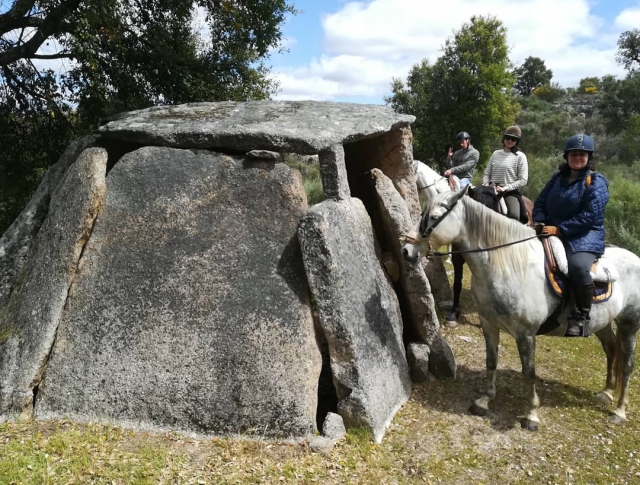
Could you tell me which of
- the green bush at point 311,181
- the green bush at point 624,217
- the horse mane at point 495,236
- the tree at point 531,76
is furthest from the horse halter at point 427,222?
the tree at point 531,76

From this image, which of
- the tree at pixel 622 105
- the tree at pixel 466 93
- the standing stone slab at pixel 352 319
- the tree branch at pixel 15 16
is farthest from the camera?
the tree at pixel 622 105

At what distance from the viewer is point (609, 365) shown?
20.8 ft

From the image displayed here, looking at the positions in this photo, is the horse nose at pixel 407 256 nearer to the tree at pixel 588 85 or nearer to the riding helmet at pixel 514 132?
the riding helmet at pixel 514 132

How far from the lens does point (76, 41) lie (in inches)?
265

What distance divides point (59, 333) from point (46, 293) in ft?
1.58

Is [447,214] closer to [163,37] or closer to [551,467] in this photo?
[551,467]

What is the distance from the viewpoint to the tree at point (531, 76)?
177 ft

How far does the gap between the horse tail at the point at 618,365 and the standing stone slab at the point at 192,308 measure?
363 cm

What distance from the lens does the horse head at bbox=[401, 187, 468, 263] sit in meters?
5.39

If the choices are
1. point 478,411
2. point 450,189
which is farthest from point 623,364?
point 450,189

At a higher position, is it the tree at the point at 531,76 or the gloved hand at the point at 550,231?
the tree at the point at 531,76

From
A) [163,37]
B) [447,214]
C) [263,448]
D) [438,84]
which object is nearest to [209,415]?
[263,448]

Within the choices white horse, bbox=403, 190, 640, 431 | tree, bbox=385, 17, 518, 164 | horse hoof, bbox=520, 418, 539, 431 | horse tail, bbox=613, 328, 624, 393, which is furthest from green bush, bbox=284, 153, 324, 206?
horse hoof, bbox=520, 418, 539, 431

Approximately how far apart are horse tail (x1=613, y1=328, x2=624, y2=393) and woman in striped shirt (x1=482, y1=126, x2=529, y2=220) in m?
2.69
